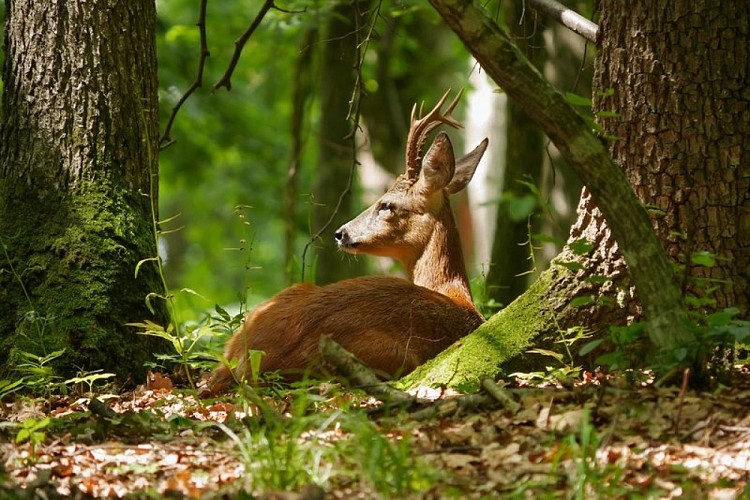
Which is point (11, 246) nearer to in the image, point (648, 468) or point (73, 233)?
point (73, 233)

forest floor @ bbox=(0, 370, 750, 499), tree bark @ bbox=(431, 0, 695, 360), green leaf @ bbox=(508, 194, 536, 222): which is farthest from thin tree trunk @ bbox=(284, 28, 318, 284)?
tree bark @ bbox=(431, 0, 695, 360)

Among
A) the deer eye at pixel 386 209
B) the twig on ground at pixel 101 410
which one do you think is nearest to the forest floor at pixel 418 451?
the twig on ground at pixel 101 410

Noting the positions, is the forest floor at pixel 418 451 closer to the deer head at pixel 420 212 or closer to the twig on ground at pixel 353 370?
the twig on ground at pixel 353 370

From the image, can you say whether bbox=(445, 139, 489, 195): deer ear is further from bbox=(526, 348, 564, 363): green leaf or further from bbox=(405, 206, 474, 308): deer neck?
bbox=(526, 348, 564, 363): green leaf

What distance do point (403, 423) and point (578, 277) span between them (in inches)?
66.3

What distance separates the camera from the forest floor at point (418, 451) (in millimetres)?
3520

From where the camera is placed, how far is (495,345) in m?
5.65

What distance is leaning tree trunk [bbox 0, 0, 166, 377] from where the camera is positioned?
589 centimetres

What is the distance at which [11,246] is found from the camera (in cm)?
596

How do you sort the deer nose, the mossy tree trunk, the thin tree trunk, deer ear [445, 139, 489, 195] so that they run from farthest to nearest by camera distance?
the thin tree trunk, the deer nose, deer ear [445, 139, 489, 195], the mossy tree trunk

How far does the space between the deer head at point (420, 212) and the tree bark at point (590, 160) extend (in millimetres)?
3570

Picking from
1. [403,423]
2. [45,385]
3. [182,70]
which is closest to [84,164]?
[45,385]

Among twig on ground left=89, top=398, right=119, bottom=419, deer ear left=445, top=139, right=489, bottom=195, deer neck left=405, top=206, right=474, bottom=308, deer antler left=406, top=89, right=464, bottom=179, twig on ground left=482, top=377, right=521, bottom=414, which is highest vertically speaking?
deer antler left=406, top=89, right=464, bottom=179

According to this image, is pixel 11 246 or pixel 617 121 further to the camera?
pixel 11 246
